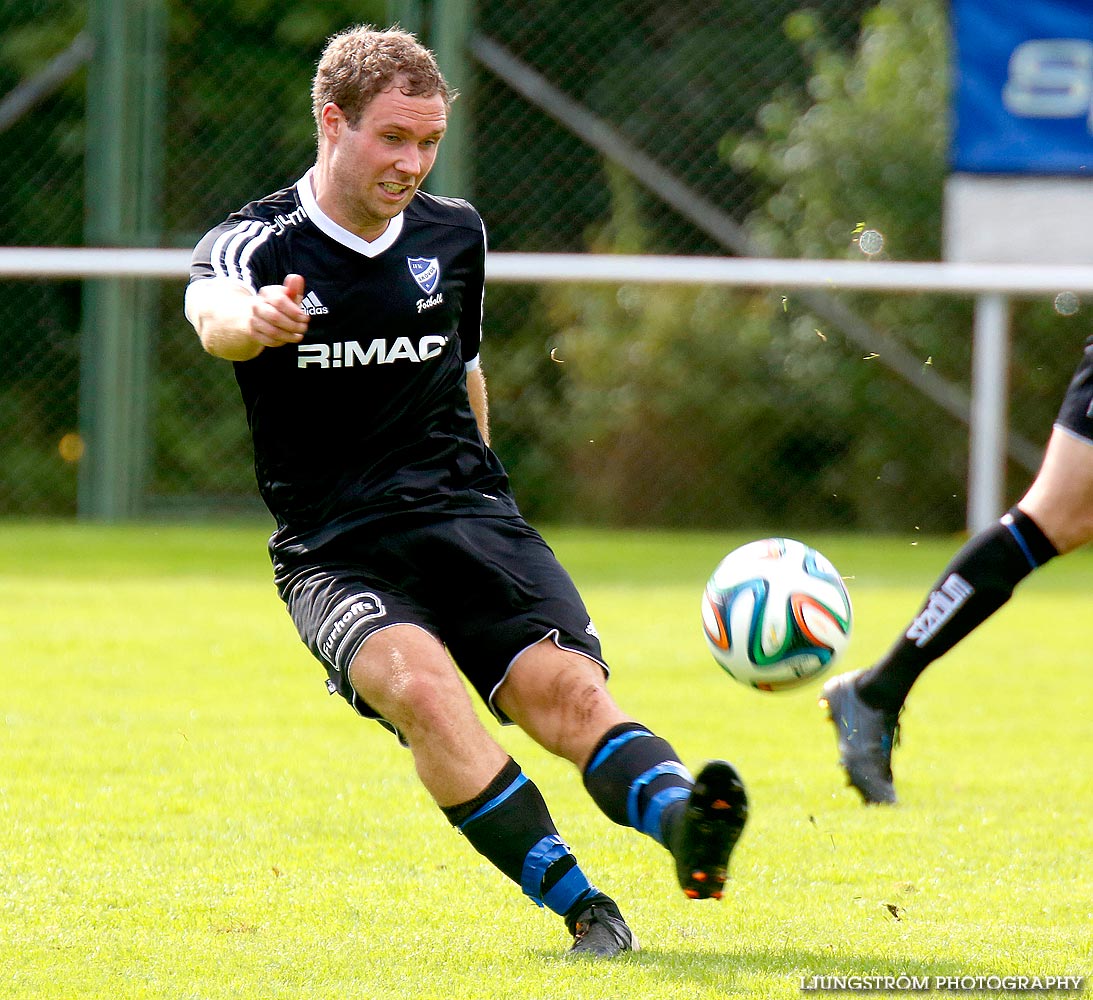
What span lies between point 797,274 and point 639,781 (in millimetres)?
8357

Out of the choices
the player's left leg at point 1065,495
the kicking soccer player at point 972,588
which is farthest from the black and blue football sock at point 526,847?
the player's left leg at point 1065,495

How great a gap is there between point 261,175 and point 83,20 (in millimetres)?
1981

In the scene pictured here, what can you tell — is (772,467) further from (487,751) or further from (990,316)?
(487,751)

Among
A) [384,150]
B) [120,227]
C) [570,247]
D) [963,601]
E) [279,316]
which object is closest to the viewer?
[279,316]

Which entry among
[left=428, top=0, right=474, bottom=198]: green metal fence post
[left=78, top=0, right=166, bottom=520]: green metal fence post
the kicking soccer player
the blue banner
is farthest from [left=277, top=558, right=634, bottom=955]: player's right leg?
[left=78, top=0, right=166, bottom=520]: green metal fence post

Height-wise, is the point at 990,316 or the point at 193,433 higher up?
the point at 990,316

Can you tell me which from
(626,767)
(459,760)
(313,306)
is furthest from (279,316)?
(626,767)

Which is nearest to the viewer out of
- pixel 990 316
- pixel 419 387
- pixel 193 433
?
pixel 419 387

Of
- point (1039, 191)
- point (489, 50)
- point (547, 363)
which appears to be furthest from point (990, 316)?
point (489, 50)

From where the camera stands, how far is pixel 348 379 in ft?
11.4

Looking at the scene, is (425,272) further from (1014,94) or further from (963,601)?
(1014,94)

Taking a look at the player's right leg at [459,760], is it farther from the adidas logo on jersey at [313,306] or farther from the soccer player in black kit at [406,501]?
the adidas logo on jersey at [313,306]

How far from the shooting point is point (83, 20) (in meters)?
13.4

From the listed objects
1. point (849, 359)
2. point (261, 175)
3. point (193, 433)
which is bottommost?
point (193, 433)
